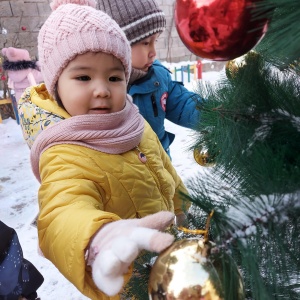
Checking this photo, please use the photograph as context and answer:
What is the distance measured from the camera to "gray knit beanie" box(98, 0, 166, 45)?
1573 mm

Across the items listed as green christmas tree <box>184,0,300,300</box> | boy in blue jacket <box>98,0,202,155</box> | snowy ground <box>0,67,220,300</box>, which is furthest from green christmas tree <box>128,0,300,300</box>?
boy in blue jacket <box>98,0,202,155</box>

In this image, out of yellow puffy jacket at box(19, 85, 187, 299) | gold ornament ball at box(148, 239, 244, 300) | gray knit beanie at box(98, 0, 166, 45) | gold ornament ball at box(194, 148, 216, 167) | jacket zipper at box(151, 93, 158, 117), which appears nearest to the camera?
gold ornament ball at box(148, 239, 244, 300)

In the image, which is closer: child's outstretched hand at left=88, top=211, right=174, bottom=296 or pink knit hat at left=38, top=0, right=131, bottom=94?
child's outstretched hand at left=88, top=211, right=174, bottom=296

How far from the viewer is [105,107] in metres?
1.01

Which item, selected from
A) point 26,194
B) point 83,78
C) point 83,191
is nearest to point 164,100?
point 83,78

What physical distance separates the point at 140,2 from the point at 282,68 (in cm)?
108

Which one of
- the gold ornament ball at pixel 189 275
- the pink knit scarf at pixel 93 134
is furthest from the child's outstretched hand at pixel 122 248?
the pink knit scarf at pixel 93 134

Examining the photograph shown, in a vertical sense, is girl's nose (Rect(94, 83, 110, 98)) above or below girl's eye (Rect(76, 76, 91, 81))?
below

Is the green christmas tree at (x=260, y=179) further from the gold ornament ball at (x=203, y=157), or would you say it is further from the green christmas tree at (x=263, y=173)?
the gold ornament ball at (x=203, y=157)

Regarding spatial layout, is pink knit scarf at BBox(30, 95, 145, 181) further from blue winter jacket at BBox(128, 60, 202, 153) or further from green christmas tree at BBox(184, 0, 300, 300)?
blue winter jacket at BBox(128, 60, 202, 153)

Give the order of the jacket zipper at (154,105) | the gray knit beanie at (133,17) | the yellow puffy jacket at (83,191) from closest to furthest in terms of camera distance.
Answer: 1. the yellow puffy jacket at (83,191)
2. the gray knit beanie at (133,17)
3. the jacket zipper at (154,105)

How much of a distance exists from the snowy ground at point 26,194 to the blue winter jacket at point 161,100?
4.5 inches

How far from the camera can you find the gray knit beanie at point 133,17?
157cm

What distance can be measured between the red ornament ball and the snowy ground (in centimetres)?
61
